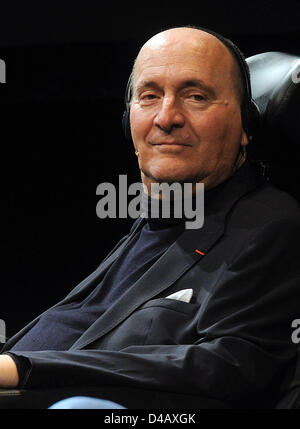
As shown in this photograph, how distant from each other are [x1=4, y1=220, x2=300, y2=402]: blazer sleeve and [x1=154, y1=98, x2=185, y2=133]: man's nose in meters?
0.26

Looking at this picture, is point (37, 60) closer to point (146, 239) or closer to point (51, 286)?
point (51, 286)

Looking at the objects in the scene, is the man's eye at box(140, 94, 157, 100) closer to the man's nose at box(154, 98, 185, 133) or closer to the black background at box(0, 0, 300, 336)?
the man's nose at box(154, 98, 185, 133)

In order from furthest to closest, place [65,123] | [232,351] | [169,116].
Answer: [65,123], [169,116], [232,351]

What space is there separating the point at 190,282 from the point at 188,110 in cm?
32

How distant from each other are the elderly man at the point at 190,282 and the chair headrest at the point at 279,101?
0.05 m

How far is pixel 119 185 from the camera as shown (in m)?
2.41

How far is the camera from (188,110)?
131cm

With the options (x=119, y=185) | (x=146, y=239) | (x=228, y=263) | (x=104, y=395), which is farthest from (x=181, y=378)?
(x=119, y=185)

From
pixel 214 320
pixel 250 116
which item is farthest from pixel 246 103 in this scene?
pixel 214 320

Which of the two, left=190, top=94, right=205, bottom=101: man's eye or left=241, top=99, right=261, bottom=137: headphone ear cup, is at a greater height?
left=190, top=94, right=205, bottom=101: man's eye

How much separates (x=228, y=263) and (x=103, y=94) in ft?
4.19

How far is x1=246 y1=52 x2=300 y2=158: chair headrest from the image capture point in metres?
1.31

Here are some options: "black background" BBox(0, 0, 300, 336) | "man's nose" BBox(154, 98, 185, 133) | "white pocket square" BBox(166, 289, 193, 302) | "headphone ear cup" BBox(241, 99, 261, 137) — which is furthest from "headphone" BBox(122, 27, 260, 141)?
"black background" BBox(0, 0, 300, 336)

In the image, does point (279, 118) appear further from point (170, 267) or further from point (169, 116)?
point (170, 267)
